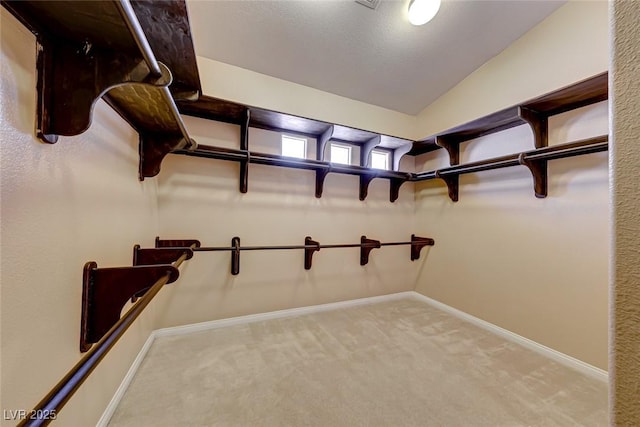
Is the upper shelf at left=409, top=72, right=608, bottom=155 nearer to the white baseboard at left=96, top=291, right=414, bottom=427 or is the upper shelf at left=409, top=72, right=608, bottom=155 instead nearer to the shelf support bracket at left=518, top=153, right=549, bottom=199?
the shelf support bracket at left=518, top=153, right=549, bottom=199

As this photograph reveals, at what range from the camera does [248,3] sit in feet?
5.52

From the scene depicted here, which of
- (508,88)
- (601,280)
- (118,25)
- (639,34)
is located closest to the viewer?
(639,34)

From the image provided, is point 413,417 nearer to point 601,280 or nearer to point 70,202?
point 601,280

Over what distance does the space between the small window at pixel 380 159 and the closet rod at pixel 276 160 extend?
0.38m

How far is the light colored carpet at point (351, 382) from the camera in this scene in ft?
4.16

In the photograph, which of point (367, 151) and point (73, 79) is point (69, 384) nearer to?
point (73, 79)

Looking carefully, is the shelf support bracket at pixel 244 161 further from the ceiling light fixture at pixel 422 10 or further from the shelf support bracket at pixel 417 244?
the shelf support bracket at pixel 417 244

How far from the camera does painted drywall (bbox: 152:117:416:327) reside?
207cm

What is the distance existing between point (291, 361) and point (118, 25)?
1.95m

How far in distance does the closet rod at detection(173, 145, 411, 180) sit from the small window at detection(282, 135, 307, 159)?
249mm

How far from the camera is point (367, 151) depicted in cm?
274

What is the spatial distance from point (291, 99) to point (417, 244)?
2.19 metres

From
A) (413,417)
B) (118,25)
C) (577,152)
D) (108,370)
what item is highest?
(118,25)

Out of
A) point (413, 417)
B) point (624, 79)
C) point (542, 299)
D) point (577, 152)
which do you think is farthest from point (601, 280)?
point (624, 79)
